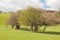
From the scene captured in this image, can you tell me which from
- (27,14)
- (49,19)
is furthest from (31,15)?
(49,19)

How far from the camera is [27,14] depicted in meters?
59.8

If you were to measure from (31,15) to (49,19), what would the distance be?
8.04 metres

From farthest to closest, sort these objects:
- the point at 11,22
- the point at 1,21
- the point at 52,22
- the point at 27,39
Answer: the point at 1,21
the point at 11,22
the point at 52,22
the point at 27,39

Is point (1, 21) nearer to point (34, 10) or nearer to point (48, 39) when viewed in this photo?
point (34, 10)

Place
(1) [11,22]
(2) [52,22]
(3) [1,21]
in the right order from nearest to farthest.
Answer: (2) [52,22] → (1) [11,22] → (3) [1,21]

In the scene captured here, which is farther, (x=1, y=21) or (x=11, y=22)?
(x=1, y=21)

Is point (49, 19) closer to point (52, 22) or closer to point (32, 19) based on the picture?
point (52, 22)

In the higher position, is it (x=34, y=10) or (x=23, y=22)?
(x=34, y=10)

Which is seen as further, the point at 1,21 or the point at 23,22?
the point at 1,21

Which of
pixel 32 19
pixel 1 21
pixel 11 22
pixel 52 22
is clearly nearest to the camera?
pixel 32 19

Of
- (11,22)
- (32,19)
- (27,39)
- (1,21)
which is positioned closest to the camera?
(27,39)

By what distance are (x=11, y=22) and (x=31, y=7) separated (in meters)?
21.2

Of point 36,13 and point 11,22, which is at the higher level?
point 36,13

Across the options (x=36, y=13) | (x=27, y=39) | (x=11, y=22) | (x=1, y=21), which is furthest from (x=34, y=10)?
(x=1, y=21)
